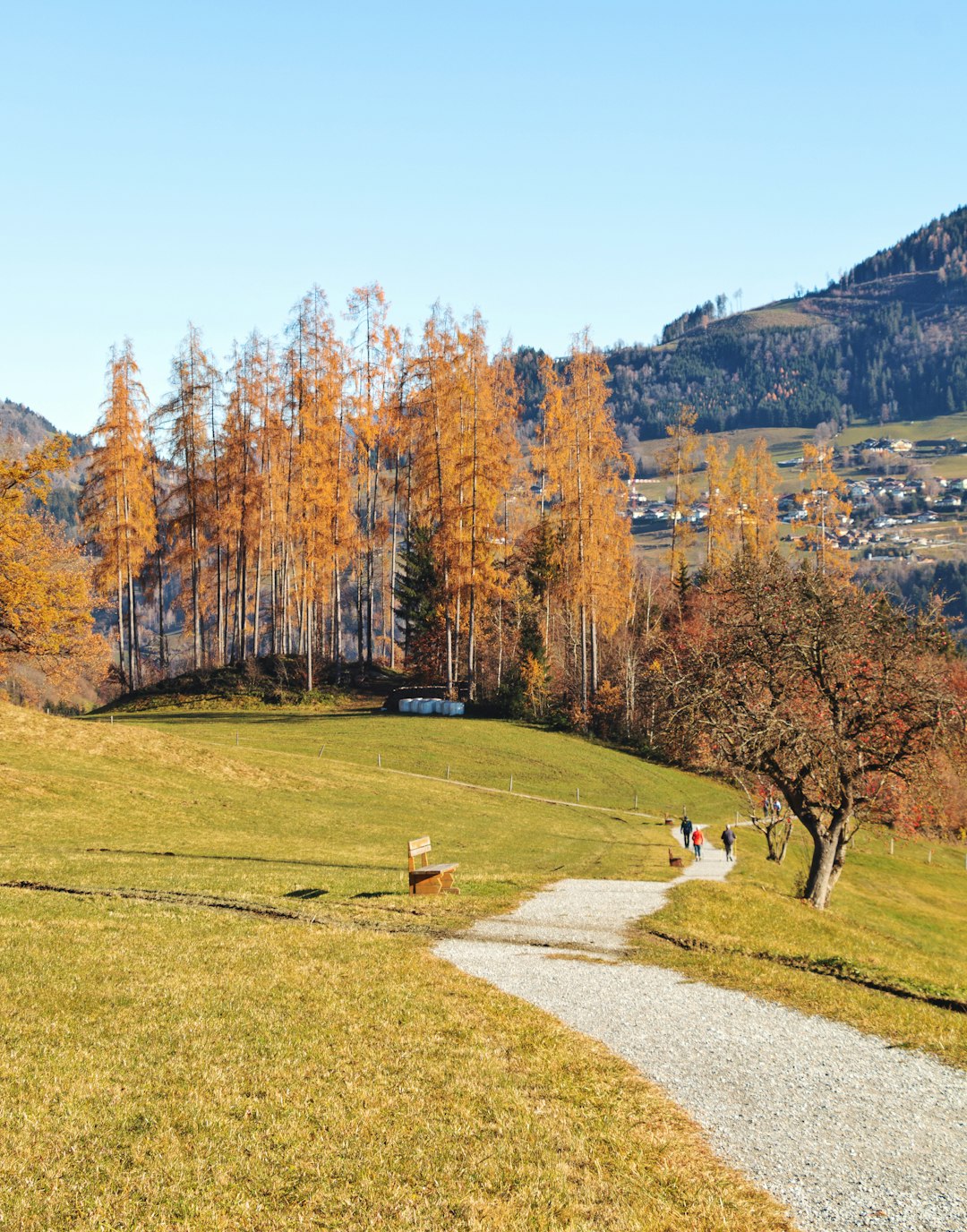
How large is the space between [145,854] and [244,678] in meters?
43.5

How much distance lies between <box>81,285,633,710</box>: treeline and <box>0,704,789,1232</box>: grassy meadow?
41518mm

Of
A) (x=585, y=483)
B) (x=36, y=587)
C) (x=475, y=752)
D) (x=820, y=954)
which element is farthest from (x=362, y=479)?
(x=820, y=954)

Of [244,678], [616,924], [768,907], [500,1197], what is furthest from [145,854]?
[244,678]

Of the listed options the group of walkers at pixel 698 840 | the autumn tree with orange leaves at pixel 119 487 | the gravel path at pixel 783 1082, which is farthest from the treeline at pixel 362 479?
the gravel path at pixel 783 1082

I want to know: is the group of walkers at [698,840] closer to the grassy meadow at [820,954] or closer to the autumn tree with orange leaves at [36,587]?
the grassy meadow at [820,954]

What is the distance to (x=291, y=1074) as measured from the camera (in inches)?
432

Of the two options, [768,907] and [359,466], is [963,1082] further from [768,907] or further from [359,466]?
[359,466]

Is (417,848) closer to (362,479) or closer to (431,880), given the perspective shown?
(431,880)

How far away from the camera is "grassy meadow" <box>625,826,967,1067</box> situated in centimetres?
1540

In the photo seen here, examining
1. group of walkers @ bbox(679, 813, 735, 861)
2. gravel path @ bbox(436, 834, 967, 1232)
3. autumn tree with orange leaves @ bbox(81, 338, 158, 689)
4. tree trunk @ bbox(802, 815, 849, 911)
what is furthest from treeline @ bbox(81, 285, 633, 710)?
gravel path @ bbox(436, 834, 967, 1232)

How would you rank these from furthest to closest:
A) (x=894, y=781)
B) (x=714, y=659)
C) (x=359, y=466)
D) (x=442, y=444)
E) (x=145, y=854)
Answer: (x=359, y=466), (x=442, y=444), (x=894, y=781), (x=714, y=659), (x=145, y=854)

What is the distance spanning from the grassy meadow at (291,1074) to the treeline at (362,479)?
41.5m

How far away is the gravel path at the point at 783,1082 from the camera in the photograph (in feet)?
29.6

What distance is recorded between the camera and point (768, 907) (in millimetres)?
25453
